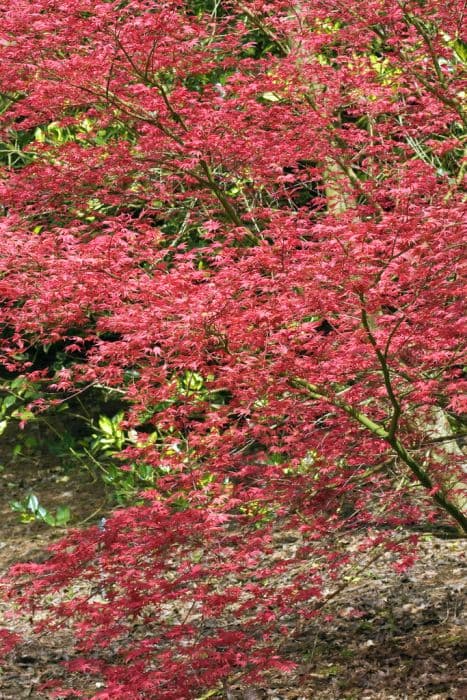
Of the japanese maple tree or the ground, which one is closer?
the japanese maple tree

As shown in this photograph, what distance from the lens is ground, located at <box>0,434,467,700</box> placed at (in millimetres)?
3588

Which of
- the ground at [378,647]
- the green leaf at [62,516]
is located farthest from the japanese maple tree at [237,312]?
the green leaf at [62,516]

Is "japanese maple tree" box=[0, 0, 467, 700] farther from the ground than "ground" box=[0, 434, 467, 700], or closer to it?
farther from the ground

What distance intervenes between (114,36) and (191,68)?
0.76 meters

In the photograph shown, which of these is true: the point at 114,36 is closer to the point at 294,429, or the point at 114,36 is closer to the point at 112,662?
the point at 294,429

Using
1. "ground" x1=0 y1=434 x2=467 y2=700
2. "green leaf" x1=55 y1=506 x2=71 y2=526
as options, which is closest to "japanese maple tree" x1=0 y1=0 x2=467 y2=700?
"ground" x1=0 y1=434 x2=467 y2=700

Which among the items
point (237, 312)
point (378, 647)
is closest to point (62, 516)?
point (378, 647)

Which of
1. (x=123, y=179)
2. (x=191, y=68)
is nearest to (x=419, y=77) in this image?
(x=191, y=68)

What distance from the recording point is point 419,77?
445 centimetres

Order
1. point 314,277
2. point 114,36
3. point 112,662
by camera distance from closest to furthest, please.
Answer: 1. point 314,277
2. point 114,36
3. point 112,662

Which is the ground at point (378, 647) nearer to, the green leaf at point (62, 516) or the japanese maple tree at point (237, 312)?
the japanese maple tree at point (237, 312)

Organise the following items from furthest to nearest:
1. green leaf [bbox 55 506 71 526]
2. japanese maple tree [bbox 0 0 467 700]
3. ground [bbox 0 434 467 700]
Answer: green leaf [bbox 55 506 71 526] < ground [bbox 0 434 467 700] < japanese maple tree [bbox 0 0 467 700]

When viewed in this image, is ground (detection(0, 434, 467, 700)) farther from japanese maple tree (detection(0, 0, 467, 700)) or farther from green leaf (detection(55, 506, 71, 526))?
green leaf (detection(55, 506, 71, 526))

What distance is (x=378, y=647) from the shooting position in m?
3.91
